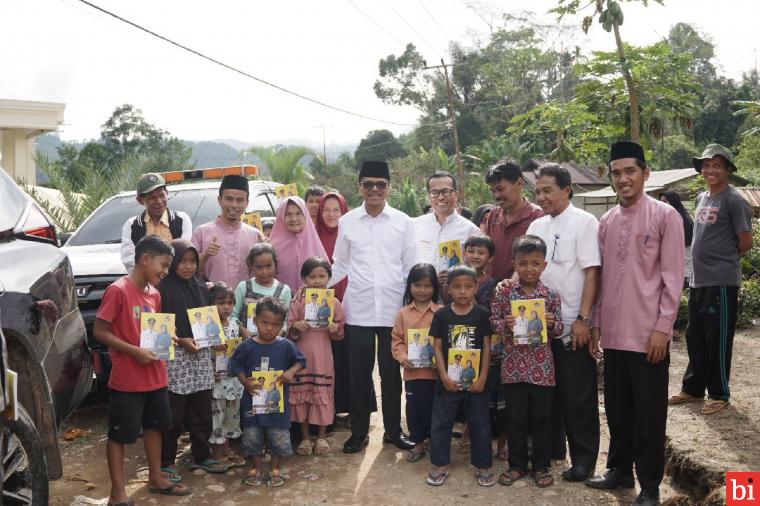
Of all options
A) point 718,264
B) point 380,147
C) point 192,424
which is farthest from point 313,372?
point 380,147

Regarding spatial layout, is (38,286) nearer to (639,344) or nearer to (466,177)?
(639,344)

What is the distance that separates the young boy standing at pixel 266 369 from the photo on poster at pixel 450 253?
4.26 feet

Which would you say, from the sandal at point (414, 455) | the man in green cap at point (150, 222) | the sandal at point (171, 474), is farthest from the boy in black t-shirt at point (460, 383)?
the man in green cap at point (150, 222)

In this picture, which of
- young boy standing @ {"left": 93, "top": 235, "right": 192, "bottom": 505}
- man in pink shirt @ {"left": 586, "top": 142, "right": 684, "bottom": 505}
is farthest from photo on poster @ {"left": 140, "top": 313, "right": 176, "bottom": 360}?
man in pink shirt @ {"left": 586, "top": 142, "right": 684, "bottom": 505}

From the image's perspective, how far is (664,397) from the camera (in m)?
4.36

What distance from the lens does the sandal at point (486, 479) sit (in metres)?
4.82

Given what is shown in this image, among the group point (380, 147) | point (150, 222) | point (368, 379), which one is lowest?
point (368, 379)

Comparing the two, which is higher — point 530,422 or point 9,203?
point 9,203

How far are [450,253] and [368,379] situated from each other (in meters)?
1.17

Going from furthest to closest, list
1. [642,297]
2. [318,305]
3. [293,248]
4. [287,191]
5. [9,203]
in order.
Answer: [287,191] < [293,248] < [318,305] < [642,297] < [9,203]

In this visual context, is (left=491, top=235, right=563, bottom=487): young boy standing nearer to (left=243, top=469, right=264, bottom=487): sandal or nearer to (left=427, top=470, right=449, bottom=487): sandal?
(left=427, top=470, right=449, bottom=487): sandal

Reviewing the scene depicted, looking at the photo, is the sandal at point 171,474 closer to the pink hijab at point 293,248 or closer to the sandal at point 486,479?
the pink hijab at point 293,248

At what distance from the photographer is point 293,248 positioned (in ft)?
20.0

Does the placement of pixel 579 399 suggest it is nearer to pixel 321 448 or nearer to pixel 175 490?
pixel 321 448
